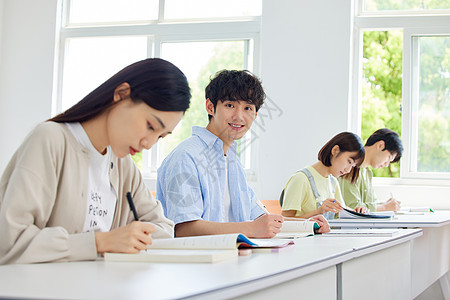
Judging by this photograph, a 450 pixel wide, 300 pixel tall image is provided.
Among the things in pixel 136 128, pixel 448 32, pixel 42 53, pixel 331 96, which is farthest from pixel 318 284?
pixel 42 53

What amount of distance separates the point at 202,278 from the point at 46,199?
0.54 metres

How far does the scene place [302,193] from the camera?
3219 mm

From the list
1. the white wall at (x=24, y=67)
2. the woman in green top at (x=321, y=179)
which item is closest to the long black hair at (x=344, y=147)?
the woman in green top at (x=321, y=179)

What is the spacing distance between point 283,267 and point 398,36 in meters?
4.55

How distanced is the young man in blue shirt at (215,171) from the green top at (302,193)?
0.68 m

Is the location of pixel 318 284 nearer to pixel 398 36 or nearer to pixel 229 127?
pixel 229 127

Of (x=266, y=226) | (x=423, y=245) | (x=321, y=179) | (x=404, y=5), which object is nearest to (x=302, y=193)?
(x=321, y=179)

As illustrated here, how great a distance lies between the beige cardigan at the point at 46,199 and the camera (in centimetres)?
122

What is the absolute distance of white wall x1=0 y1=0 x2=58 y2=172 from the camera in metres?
5.39

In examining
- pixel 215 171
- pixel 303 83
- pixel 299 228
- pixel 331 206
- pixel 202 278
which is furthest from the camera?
pixel 303 83

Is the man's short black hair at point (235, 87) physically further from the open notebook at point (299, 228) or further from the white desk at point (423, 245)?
the white desk at point (423, 245)

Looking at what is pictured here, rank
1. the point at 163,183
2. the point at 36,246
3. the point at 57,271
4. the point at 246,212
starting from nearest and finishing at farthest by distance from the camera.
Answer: the point at 57,271, the point at 36,246, the point at 163,183, the point at 246,212

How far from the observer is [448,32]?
4855mm

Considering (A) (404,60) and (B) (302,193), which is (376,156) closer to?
(A) (404,60)
